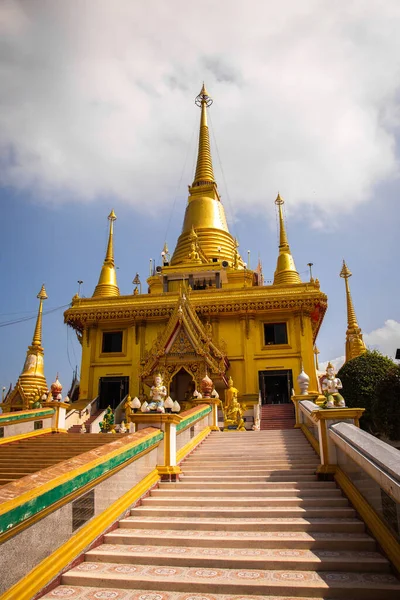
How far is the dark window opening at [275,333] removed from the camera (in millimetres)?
22703

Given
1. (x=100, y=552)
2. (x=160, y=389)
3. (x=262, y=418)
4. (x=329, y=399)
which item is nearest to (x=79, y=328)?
(x=262, y=418)

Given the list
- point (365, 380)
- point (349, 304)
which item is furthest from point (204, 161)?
point (365, 380)

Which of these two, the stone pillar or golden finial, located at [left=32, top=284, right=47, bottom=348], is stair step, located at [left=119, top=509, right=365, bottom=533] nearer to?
the stone pillar

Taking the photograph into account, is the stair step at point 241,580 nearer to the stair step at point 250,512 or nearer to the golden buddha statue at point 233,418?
the stair step at point 250,512

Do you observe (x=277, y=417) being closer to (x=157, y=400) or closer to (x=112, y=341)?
(x=112, y=341)

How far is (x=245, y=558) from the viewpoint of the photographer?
4.59 metres

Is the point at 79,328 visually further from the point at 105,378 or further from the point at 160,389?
the point at 160,389

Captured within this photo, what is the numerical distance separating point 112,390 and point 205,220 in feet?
46.0

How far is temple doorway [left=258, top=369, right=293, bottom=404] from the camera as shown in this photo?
22.0 metres

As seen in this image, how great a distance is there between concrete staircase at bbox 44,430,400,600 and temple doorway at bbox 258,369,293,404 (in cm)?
1429

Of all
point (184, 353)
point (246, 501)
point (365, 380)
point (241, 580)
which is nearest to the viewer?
point (241, 580)

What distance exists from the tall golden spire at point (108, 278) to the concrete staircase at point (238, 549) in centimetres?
2169

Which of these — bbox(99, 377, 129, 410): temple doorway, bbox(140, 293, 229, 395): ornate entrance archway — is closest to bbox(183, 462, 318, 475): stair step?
bbox(140, 293, 229, 395): ornate entrance archway

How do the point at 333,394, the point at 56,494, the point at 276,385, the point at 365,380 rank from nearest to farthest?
the point at 56,494, the point at 333,394, the point at 365,380, the point at 276,385
